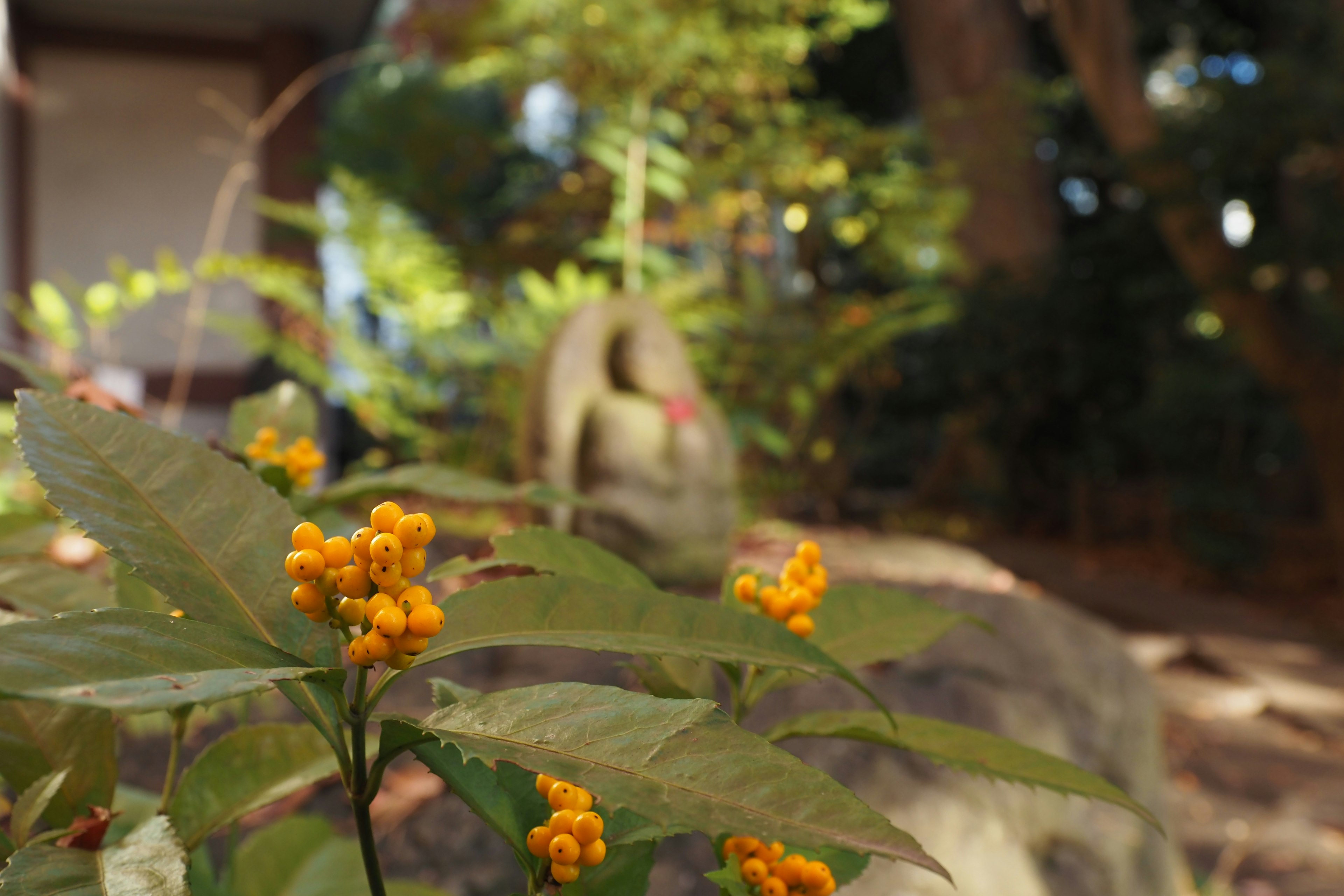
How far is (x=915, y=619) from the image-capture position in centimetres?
71

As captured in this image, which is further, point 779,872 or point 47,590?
point 47,590

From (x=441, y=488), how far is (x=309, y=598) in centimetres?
40

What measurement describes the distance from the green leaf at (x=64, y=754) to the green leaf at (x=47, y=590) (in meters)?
0.13

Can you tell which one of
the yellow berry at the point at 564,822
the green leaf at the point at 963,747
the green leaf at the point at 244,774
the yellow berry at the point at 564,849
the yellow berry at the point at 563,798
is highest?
the yellow berry at the point at 563,798

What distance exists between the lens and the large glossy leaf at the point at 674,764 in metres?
0.36

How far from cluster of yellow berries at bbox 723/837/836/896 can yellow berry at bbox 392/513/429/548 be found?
25 cm

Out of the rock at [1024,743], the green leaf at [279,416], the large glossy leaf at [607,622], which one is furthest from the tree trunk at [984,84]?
the large glossy leaf at [607,622]

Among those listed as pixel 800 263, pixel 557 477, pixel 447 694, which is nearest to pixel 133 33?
pixel 800 263

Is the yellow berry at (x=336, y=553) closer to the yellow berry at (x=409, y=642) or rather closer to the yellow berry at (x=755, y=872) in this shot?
the yellow berry at (x=409, y=642)

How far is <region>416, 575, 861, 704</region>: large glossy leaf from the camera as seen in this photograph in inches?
18.3

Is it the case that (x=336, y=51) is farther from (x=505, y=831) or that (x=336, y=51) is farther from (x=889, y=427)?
(x=889, y=427)

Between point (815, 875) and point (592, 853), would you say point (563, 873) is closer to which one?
point (592, 853)

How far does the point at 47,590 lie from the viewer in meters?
0.72

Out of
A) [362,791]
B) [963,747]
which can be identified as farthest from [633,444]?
[362,791]
